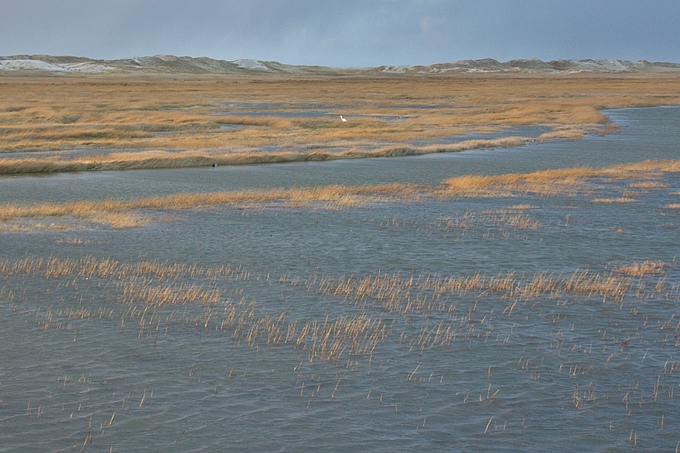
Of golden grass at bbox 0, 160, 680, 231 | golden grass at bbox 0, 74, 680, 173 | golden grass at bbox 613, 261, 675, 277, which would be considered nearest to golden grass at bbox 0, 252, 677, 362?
golden grass at bbox 613, 261, 675, 277

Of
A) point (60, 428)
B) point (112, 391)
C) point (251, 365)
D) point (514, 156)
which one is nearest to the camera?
point (60, 428)

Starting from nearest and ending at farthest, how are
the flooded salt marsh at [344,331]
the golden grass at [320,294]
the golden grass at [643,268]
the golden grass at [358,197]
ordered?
the flooded salt marsh at [344,331] < the golden grass at [320,294] < the golden grass at [643,268] < the golden grass at [358,197]

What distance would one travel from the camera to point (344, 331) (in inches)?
484

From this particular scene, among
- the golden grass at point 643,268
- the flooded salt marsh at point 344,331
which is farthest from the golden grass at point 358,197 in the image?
the golden grass at point 643,268

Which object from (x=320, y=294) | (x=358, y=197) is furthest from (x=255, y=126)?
(x=320, y=294)

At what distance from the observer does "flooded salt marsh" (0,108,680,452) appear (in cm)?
903

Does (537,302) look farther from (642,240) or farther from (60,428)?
(60,428)

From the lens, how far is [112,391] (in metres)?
9.88

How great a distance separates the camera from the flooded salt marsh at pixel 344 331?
9031 mm

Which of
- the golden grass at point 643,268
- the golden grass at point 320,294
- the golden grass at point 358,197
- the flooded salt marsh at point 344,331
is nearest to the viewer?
the flooded salt marsh at point 344,331

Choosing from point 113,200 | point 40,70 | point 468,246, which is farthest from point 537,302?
point 40,70

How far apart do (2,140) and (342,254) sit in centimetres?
2947

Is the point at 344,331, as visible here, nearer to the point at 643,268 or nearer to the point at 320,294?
the point at 320,294

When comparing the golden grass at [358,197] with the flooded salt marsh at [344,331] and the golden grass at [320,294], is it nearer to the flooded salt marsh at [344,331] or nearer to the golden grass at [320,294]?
the flooded salt marsh at [344,331]
